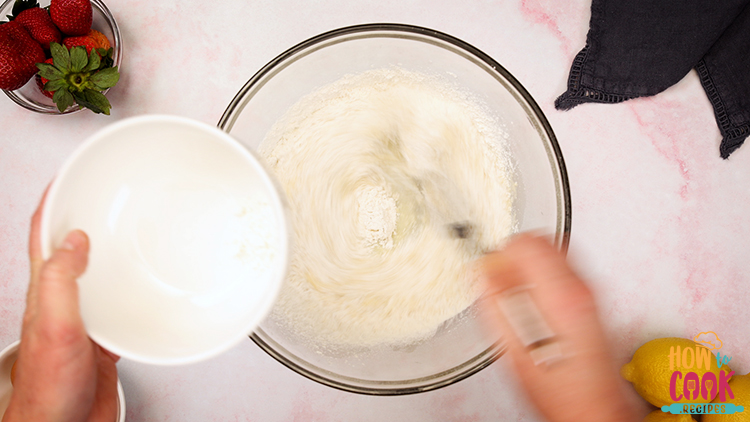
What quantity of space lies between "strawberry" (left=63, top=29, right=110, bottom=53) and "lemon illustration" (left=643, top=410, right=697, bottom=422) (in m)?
1.32

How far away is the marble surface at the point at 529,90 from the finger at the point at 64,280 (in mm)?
448

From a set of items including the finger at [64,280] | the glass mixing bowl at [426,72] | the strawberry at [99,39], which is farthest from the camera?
the strawberry at [99,39]

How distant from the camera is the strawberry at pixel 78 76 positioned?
801 millimetres

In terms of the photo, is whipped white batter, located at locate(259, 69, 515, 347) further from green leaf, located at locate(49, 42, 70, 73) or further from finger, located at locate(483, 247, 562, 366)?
green leaf, located at locate(49, 42, 70, 73)

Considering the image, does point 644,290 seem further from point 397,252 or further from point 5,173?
point 5,173

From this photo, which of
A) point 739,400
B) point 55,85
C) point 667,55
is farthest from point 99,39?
point 739,400

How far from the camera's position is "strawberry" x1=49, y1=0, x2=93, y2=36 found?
823 mm

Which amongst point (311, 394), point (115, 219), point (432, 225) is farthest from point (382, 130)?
point (311, 394)

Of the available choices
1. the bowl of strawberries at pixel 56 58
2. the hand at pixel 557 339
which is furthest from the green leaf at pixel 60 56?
the hand at pixel 557 339

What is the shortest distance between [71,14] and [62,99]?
16 cm

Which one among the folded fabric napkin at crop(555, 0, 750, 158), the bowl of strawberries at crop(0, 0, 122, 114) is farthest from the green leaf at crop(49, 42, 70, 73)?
the folded fabric napkin at crop(555, 0, 750, 158)

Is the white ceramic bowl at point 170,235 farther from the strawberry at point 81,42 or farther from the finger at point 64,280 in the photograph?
the strawberry at point 81,42

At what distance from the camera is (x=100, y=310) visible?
0.55 m

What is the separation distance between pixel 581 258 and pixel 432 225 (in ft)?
1.17
